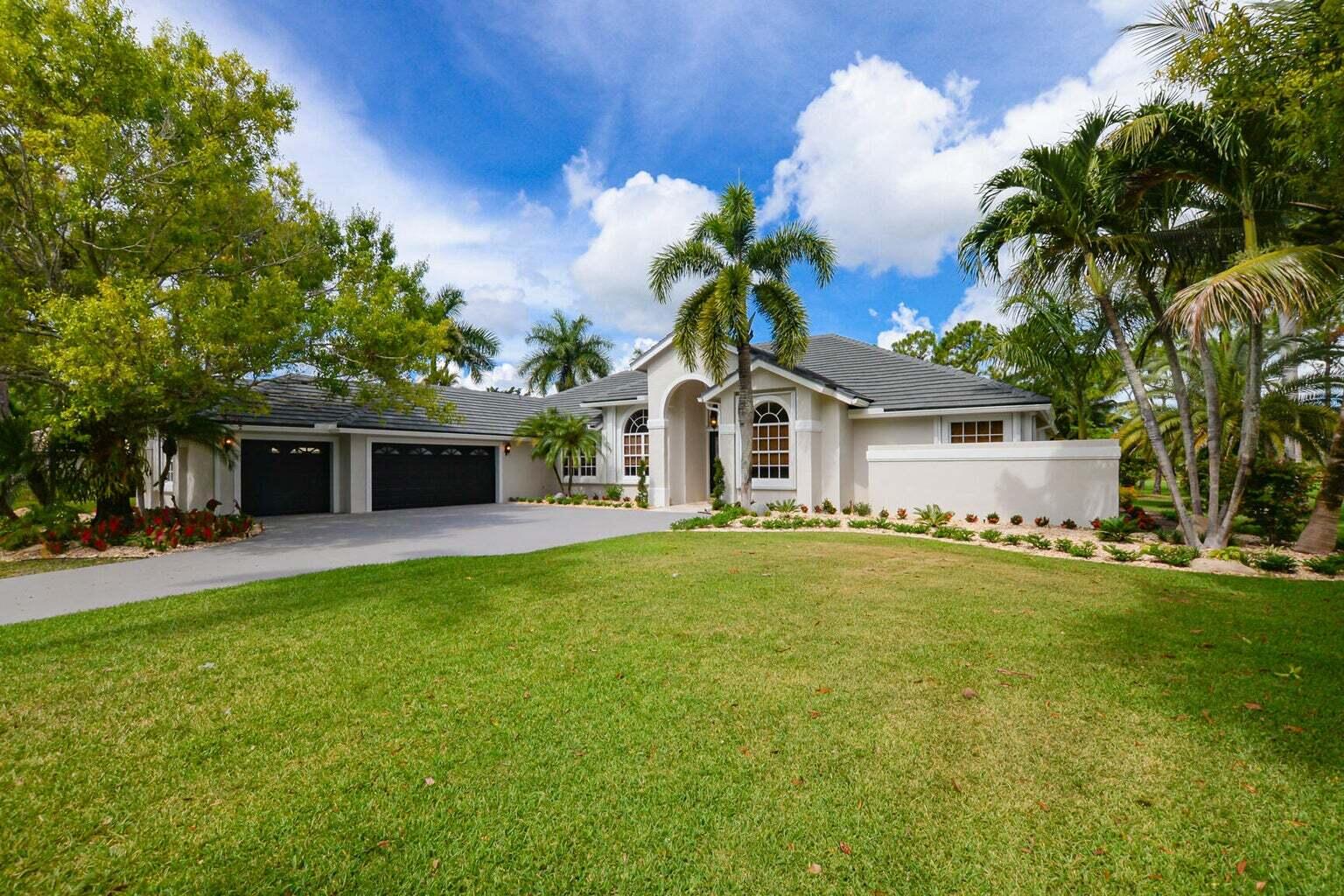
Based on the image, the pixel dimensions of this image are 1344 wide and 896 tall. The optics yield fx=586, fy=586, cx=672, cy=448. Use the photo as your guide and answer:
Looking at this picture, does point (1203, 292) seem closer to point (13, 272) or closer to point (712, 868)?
point (712, 868)

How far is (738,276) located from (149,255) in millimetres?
12716

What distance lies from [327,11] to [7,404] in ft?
37.2

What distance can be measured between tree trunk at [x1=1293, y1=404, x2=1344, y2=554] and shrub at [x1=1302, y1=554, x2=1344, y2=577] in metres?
1.10

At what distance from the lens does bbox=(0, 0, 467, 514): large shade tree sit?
9828 millimetres

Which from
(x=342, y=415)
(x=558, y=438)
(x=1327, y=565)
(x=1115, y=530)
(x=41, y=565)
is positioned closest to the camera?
(x=1327, y=565)

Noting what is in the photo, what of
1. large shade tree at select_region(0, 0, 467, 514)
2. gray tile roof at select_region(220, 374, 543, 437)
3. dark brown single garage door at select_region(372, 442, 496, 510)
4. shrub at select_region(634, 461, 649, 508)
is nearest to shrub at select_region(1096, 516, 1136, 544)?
shrub at select_region(634, 461, 649, 508)

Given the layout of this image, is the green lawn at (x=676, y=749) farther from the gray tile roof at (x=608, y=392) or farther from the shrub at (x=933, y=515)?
the gray tile roof at (x=608, y=392)

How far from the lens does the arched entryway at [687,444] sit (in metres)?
20.0

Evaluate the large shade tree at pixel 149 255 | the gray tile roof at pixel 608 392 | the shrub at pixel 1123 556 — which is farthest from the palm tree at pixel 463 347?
the shrub at pixel 1123 556

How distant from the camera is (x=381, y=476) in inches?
782

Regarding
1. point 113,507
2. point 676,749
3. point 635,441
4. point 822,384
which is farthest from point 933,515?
point 113,507

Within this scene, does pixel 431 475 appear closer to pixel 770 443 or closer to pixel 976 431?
pixel 770 443

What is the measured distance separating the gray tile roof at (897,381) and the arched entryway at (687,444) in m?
3.09

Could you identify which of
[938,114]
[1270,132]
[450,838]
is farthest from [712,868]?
[938,114]
